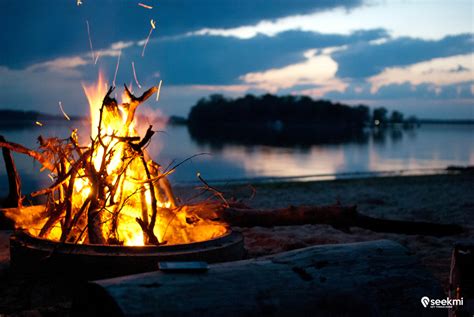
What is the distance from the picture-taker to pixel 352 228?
7.58 meters

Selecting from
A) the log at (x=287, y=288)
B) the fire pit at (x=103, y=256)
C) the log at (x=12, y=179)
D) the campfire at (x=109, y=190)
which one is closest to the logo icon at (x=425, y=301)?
the log at (x=287, y=288)

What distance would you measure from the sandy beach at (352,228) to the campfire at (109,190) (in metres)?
0.48

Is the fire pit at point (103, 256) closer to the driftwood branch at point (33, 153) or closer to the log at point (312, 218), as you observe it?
the driftwood branch at point (33, 153)

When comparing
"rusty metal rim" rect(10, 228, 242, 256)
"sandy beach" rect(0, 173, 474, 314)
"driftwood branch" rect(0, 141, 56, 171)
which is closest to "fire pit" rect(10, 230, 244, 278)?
"rusty metal rim" rect(10, 228, 242, 256)

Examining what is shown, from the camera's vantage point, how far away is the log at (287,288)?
2.65 metres

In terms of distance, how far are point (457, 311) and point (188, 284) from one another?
63.1 inches

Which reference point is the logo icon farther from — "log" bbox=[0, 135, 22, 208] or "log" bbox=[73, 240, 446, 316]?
"log" bbox=[0, 135, 22, 208]

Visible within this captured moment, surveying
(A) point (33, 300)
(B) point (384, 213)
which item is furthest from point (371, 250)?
(B) point (384, 213)

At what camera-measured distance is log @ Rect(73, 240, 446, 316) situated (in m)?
2.65

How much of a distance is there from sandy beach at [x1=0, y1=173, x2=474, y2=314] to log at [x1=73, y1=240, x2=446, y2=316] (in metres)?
0.75

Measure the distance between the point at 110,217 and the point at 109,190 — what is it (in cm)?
32

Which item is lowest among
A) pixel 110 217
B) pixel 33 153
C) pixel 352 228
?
pixel 352 228

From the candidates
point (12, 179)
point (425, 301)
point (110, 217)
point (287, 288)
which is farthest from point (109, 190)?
point (425, 301)

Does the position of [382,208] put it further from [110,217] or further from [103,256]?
[103,256]
